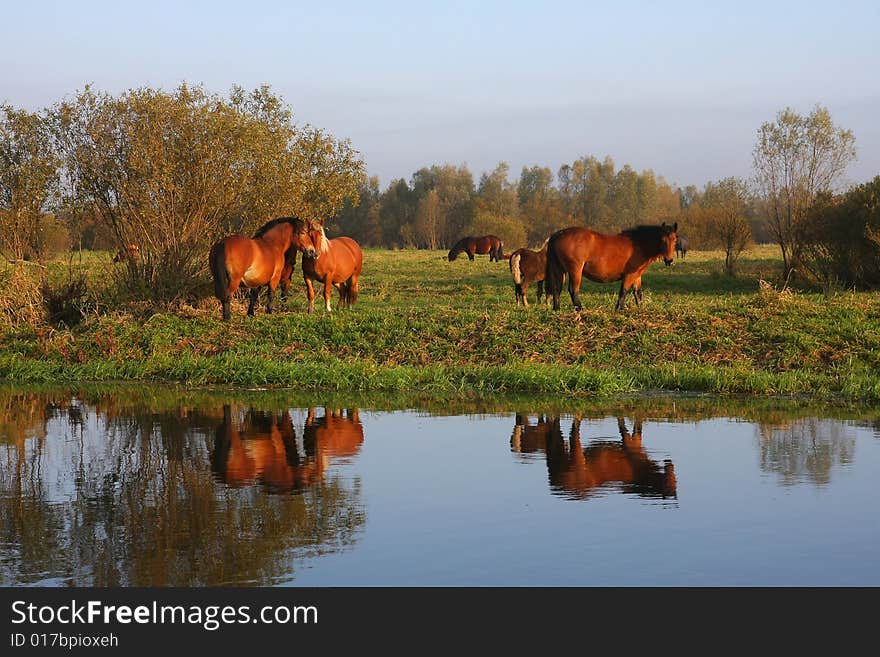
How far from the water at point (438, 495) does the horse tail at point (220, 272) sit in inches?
231

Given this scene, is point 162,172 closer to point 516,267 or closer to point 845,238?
point 516,267

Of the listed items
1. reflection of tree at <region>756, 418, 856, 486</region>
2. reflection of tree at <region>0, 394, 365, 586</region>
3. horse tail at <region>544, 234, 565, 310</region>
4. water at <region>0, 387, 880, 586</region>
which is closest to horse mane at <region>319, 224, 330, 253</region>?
horse tail at <region>544, 234, 565, 310</region>

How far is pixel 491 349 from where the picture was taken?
51.5ft

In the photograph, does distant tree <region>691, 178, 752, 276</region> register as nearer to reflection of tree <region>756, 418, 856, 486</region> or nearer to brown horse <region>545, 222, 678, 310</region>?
brown horse <region>545, 222, 678, 310</region>

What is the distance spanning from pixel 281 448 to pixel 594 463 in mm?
2708

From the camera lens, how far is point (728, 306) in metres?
18.0

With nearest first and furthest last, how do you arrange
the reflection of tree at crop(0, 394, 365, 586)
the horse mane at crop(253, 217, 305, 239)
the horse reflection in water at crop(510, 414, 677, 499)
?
1. the reflection of tree at crop(0, 394, 365, 586)
2. the horse reflection in water at crop(510, 414, 677, 499)
3. the horse mane at crop(253, 217, 305, 239)

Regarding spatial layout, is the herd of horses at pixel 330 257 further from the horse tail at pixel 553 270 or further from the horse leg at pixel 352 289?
the horse leg at pixel 352 289

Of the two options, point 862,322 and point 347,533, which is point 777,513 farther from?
point 862,322

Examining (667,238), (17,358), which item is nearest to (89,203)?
(17,358)

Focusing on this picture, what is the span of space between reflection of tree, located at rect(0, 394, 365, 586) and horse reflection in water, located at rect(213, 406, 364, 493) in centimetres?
17

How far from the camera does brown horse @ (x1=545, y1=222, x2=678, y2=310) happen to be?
62.9 feet

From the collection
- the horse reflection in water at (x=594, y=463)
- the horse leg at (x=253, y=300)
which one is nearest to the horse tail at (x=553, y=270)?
the horse leg at (x=253, y=300)

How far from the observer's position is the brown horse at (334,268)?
20.0 meters
